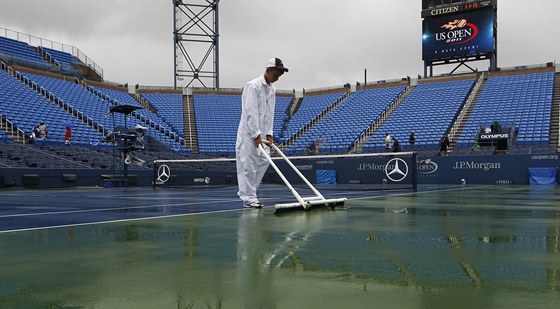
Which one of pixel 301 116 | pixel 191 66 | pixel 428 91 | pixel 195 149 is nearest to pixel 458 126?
pixel 428 91

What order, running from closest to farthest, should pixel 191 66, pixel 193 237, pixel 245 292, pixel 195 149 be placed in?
pixel 245 292 < pixel 193 237 < pixel 195 149 < pixel 191 66

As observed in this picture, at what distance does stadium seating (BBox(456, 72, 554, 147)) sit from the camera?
27.6 metres

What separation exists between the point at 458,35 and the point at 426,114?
26.3ft

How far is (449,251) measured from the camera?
10.3 ft

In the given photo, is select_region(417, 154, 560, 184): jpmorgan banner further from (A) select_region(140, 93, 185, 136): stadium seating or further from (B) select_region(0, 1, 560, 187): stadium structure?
(A) select_region(140, 93, 185, 136): stadium seating

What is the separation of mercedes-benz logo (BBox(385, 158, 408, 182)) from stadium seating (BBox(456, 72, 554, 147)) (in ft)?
49.2

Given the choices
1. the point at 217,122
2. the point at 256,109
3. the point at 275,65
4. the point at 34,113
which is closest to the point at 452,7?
the point at 217,122

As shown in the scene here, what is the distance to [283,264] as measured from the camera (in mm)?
2775

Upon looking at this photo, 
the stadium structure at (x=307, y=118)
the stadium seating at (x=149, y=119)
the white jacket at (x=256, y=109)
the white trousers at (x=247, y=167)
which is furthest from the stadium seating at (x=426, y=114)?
the white trousers at (x=247, y=167)

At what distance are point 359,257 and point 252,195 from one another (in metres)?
4.21

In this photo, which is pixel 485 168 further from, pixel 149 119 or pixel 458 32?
pixel 149 119

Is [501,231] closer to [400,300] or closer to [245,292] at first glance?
[400,300]


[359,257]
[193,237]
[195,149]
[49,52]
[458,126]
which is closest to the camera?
[359,257]

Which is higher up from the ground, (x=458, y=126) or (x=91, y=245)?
(x=458, y=126)
